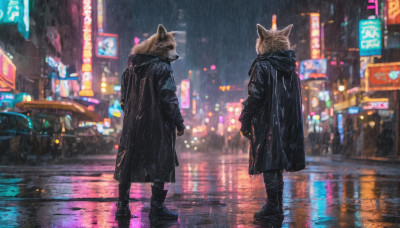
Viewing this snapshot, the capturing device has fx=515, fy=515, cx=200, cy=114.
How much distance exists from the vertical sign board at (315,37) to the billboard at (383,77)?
25.0 m

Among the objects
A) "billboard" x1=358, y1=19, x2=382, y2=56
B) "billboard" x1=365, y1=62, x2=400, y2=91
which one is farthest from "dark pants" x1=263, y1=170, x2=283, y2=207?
"billboard" x1=358, y1=19, x2=382, y2=56

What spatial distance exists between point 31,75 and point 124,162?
101 feet

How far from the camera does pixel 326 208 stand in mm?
6039

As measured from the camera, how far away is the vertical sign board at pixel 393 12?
25.5m

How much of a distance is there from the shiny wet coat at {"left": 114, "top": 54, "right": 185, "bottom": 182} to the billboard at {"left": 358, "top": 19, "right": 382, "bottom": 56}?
27.8 meters

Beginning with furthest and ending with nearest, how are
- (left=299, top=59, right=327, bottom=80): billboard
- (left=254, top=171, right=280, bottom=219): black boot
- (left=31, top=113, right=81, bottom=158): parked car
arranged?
(left=299, top=59, right=327, bottom=80): billboard
(left=31, top=113, right=81, bottom=158): parked car
(left=254, top=171, right=280, bottom=219): black boot

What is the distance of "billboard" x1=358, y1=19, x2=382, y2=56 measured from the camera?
30.7m

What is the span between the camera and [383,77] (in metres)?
29.1

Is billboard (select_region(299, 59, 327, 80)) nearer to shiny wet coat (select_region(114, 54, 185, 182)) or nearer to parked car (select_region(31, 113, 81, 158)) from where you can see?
parked car (select_region(31, 113, 81, 158))

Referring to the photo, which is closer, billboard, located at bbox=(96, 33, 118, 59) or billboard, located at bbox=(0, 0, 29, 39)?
billboard, located at bbox=(0, 0, 29, 39)

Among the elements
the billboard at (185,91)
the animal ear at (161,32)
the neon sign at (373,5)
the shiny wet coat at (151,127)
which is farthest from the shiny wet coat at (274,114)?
the billboard at (185,91)

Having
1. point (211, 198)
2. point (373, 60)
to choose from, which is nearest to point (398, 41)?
point (373, 60)

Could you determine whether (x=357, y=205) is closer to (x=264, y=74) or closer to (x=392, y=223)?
(x=392, y=223)

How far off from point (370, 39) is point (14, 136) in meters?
22.0
